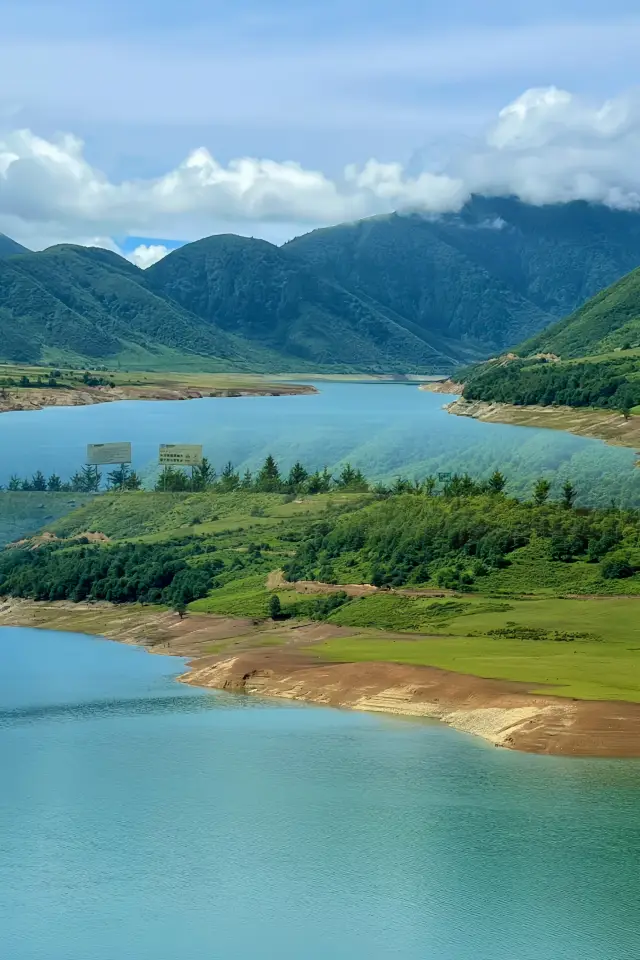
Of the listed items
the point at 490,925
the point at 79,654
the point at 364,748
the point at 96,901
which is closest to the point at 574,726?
the point at 364,748

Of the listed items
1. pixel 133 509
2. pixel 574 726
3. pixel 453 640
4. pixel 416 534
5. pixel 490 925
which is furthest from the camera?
pixel 133 509

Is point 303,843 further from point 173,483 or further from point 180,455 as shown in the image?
point 180,455

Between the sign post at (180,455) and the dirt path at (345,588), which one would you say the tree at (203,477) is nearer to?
the sign post at (180,455)

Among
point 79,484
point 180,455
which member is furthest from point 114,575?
point 180,455

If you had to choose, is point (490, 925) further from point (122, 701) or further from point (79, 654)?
point (79, 654)

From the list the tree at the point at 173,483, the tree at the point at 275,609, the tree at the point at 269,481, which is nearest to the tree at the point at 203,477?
the tree at the point at 173,483

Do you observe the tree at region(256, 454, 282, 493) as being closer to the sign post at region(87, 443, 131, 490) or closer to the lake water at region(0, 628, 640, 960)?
the sign post at region(87, 443, 131, 490)

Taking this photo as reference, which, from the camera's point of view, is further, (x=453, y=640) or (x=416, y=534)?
(x=416, y=534)
